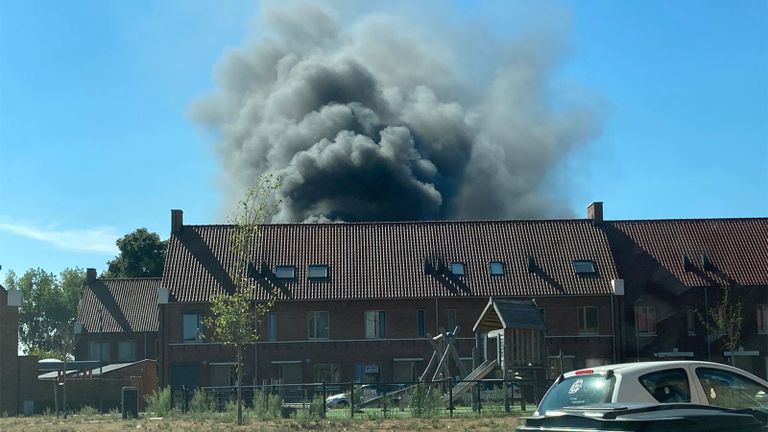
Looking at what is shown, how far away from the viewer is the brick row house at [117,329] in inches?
2847

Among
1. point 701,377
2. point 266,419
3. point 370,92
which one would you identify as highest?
point 370,92

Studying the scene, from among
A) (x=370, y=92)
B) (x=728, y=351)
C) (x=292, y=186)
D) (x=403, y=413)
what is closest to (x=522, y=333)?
(x=403, y=413)

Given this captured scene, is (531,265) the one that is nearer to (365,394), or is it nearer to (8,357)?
(365,394)

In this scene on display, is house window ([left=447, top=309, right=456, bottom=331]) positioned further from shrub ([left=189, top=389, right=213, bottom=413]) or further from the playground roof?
shrub ([left=189, top=389, right=213, bottom=413])

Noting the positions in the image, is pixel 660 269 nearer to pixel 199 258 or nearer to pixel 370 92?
pixel 199 258

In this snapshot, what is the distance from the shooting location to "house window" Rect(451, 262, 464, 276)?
53872 mm

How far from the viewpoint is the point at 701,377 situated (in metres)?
11.9

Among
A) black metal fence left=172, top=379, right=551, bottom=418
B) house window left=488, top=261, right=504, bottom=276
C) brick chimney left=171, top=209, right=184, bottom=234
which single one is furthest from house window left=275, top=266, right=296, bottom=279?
black metal fence left=172, top=379, right=551, bottom=418

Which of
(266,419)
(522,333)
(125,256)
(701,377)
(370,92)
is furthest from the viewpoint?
(370,92)

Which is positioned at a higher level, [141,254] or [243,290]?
[141,254]

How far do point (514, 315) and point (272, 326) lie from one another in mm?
19625

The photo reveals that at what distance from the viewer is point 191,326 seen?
52.2 metres

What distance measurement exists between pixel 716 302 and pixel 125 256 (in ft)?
185

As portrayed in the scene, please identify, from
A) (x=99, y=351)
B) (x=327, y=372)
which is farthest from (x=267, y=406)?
(x=99, y=351)
